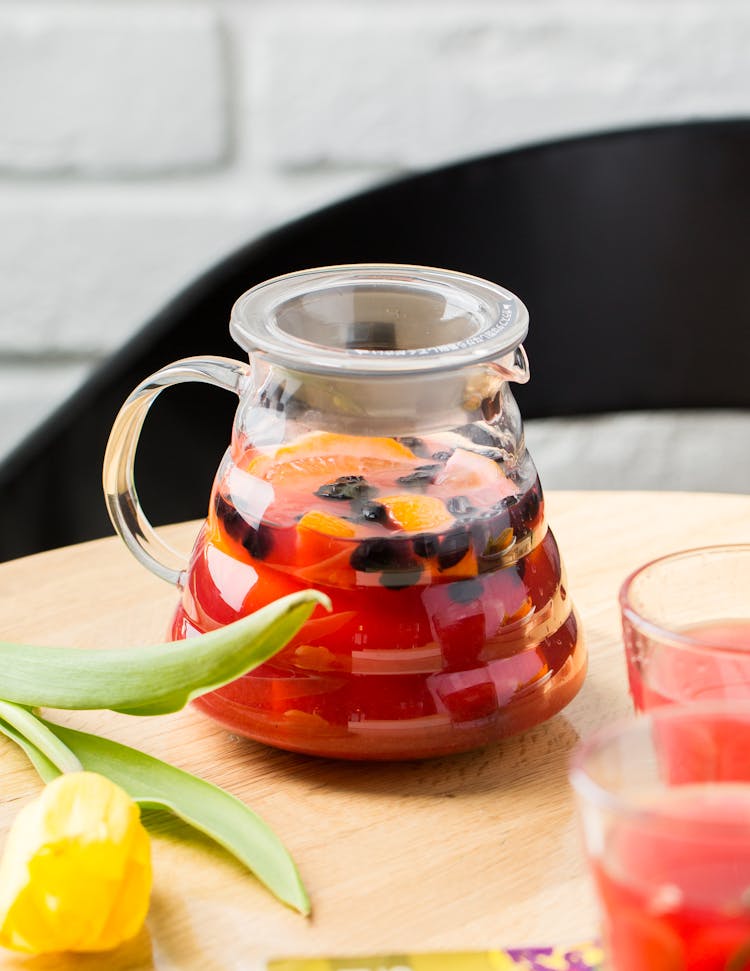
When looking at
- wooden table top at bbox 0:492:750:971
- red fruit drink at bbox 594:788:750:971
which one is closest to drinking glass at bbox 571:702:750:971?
red fruit drink at bbox 594:788:750:971

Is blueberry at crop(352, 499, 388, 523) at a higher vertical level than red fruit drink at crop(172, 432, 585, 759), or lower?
higher

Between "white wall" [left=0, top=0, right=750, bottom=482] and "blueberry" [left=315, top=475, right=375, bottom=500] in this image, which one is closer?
"blueberry" [left=315, top=475, right=375, bottom=500]

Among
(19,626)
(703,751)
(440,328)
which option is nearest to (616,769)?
(703,751)

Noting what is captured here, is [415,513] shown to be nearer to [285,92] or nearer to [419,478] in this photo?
[419,478]

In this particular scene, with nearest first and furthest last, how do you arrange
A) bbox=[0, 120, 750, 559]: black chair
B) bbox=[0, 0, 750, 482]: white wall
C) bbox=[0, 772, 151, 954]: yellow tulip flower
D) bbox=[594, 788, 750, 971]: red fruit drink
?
bbox=[594, 788, 750, 971]: red fruit drink → bbox=[0, 772, 151, 954]: yellow tulip flower → bbox=[0, 120, 750, 559]: black chair → bbox=[0, 0, 750, 482]: white wall

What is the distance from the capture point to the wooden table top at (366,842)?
0.45m

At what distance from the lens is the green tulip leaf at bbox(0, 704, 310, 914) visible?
1.52ft

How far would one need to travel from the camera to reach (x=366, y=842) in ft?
1.63

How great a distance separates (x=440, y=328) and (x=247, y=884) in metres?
0.24

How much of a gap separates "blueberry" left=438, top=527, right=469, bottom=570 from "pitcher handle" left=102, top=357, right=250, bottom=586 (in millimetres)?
117

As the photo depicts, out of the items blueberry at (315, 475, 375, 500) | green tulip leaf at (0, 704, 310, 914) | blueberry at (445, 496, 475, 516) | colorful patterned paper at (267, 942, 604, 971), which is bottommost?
colorful patterned paper at (267, 942, 604, 971)

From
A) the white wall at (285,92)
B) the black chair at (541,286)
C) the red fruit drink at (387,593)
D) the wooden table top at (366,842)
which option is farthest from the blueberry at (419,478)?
the white wall at (285,92)

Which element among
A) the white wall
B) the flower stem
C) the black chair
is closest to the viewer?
the flower stem

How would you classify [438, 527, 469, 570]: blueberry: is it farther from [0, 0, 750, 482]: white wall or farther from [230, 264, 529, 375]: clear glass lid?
[0, 0, 750, 482]: white wall
